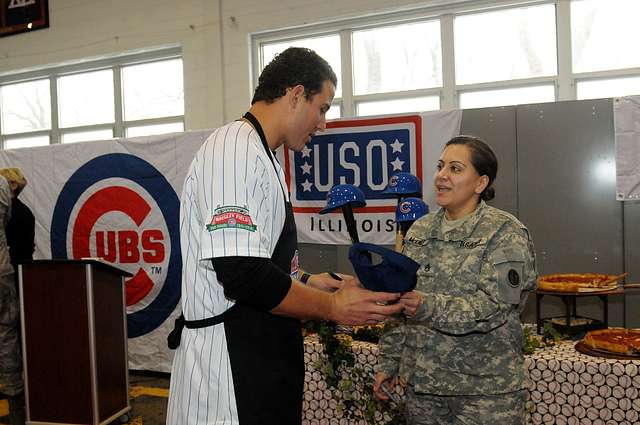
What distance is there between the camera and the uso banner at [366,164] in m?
3.71

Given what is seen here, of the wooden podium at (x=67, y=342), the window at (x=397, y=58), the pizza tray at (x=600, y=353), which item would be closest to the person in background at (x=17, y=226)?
the wooden podium at (x=67, y=342)

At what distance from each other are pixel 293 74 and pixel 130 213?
368 centimetres

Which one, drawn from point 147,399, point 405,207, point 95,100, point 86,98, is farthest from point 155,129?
point 405,207

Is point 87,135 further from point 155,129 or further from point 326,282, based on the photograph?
point 326,282

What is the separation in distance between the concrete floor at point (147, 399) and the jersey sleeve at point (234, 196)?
282 cm

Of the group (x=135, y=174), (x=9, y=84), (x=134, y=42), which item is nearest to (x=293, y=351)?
(x=135, y=174)

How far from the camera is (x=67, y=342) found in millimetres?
3240

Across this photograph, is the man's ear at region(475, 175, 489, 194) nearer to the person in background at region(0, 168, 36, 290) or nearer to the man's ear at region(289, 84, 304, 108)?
the man's ear at region(289, 84, 304, 108)

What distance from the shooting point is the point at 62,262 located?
3242 millimetres

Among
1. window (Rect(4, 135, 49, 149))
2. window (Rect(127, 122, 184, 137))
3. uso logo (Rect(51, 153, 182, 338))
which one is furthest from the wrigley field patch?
window (Rect(4, 135, 49, 149))

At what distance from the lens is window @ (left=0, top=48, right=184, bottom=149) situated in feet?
24.5

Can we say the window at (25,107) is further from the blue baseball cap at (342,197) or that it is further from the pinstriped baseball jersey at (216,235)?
the pinstriped baseball jersey at (216,235)

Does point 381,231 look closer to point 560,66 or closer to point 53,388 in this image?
point 53,388

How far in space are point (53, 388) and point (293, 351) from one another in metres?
2.48
